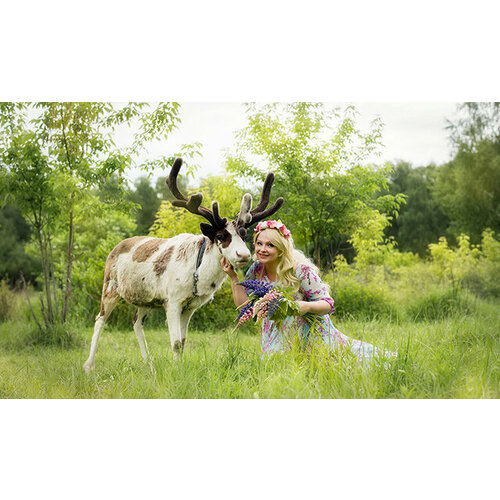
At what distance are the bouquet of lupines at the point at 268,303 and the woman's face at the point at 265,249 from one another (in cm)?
34

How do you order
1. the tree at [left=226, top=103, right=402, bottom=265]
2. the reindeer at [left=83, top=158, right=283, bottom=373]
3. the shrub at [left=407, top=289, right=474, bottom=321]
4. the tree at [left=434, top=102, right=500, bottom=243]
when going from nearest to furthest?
the reindeer at [left=83, top=158, right=283, bottom=373] → the tree at [left=226, top=103, right=402, bottom=265] → the tree at [left=434, top=102, right=500, bottom=243] → the shrub at [left=407, top=289, right=474, bottom=321]

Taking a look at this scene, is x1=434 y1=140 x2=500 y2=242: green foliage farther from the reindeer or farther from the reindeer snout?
the reindeer snout

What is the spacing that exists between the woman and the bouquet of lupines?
180 millimetres

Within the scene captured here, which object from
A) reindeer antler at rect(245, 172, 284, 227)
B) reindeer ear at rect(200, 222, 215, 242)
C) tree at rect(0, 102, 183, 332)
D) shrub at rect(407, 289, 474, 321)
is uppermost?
tree at rect(0, 102, 183, 332)

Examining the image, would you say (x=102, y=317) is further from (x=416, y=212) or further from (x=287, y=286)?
(x=416, y=212)

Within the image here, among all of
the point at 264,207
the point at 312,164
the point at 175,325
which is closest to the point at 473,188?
the point at 312,164

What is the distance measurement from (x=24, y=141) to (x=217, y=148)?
5.20ft

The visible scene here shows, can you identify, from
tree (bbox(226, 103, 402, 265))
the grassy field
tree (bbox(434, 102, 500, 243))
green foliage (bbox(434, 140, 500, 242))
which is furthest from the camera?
green foliage (bbox(434, 140, 500, 242))

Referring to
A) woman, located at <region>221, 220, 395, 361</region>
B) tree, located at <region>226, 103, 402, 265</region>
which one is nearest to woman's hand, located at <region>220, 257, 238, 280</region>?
woman, located at <region>221, 220, 395, 361</region>

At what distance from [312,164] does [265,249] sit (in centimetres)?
146

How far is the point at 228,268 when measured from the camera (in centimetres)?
300

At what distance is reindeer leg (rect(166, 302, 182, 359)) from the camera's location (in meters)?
3.17
